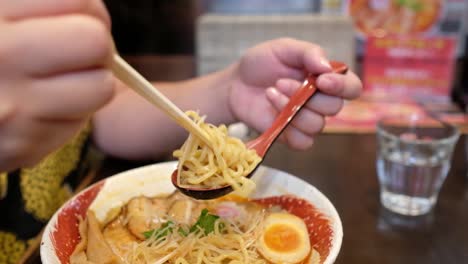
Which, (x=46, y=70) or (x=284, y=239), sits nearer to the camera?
(x=46, y=70)

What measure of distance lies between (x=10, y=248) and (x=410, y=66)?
4.48ft

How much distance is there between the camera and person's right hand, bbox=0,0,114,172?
0.39m

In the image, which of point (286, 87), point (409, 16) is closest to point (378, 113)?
point (409, 16)

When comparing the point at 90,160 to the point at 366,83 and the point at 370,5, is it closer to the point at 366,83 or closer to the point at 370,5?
the point at 366,83

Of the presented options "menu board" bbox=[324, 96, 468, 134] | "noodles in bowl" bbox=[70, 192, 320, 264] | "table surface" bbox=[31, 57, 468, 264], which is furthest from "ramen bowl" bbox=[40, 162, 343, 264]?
"menu board" bbox=[324, 96, 468, 134]

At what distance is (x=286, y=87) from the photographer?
0.90m

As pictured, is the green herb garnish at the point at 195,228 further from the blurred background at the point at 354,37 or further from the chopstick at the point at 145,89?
the blurred background at the point at 354,37

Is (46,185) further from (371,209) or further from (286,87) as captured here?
(371,209)

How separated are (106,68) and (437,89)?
1478mm

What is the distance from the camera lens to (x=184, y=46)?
215 cm

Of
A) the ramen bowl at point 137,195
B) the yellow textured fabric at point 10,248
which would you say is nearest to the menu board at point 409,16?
the ramen bowl at point 137,195

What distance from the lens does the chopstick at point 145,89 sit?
1.58ft

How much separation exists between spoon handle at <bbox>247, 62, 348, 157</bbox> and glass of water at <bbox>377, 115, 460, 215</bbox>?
244mm

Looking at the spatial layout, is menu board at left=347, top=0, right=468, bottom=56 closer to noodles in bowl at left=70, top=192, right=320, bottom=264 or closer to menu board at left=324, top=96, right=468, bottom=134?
menu board at left=324, top=96, right=468, bottom=134
